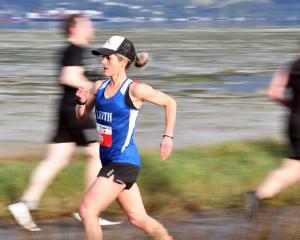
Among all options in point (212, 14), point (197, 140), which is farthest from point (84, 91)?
point (212, 14)

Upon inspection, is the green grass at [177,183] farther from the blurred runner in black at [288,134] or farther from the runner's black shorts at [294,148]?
the runner's black shorts at [294,148]

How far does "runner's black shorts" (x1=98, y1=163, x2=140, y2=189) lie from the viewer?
598cm

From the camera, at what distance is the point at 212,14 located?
194 meters

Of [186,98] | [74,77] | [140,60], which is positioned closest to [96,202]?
[140,60]

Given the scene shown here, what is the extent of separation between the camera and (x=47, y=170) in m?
7.70

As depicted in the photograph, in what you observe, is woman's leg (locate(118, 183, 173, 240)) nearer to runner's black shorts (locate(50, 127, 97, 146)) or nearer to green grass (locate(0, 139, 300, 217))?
runner's black shorts (locate(50, 127, 97, 146))

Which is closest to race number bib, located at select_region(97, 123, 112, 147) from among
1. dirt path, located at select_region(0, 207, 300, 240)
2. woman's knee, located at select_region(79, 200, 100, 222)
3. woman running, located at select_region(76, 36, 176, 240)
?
woman running, located at select_region(76, 36, 176, 240)

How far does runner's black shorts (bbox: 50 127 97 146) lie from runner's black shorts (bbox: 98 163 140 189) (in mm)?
1627

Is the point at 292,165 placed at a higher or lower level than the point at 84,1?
higher

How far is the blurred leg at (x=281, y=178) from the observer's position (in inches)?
295

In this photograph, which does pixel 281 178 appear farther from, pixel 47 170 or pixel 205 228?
pixel 47 170

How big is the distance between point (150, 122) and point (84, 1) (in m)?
156

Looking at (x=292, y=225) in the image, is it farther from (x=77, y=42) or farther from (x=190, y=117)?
(x=190, y=117)

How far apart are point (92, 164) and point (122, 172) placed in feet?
5.53
